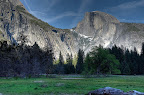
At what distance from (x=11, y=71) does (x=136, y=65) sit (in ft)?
260

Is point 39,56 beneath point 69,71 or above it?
above

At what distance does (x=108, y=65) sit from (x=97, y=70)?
5084mm

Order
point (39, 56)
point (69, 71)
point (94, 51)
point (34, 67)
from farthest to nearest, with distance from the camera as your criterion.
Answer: point (69, 71), point (39, 56), point (94, 51), point (34, 67)

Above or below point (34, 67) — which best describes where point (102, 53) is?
above

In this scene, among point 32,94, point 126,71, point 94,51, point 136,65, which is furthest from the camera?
point 136,65

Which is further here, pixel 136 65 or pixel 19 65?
pixel 136 65

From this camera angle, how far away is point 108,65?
209 feet

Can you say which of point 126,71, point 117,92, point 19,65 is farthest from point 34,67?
point 126,71

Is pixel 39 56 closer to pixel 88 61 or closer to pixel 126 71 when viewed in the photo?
pixel 88 61

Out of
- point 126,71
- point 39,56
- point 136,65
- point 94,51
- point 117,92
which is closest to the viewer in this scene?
point 117,92

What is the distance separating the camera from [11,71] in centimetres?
6525

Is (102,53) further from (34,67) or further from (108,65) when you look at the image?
(34,67)

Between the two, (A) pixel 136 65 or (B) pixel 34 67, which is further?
(A) pixel 136 65

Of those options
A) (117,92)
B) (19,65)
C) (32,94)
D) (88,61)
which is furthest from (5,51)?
(117,92)
